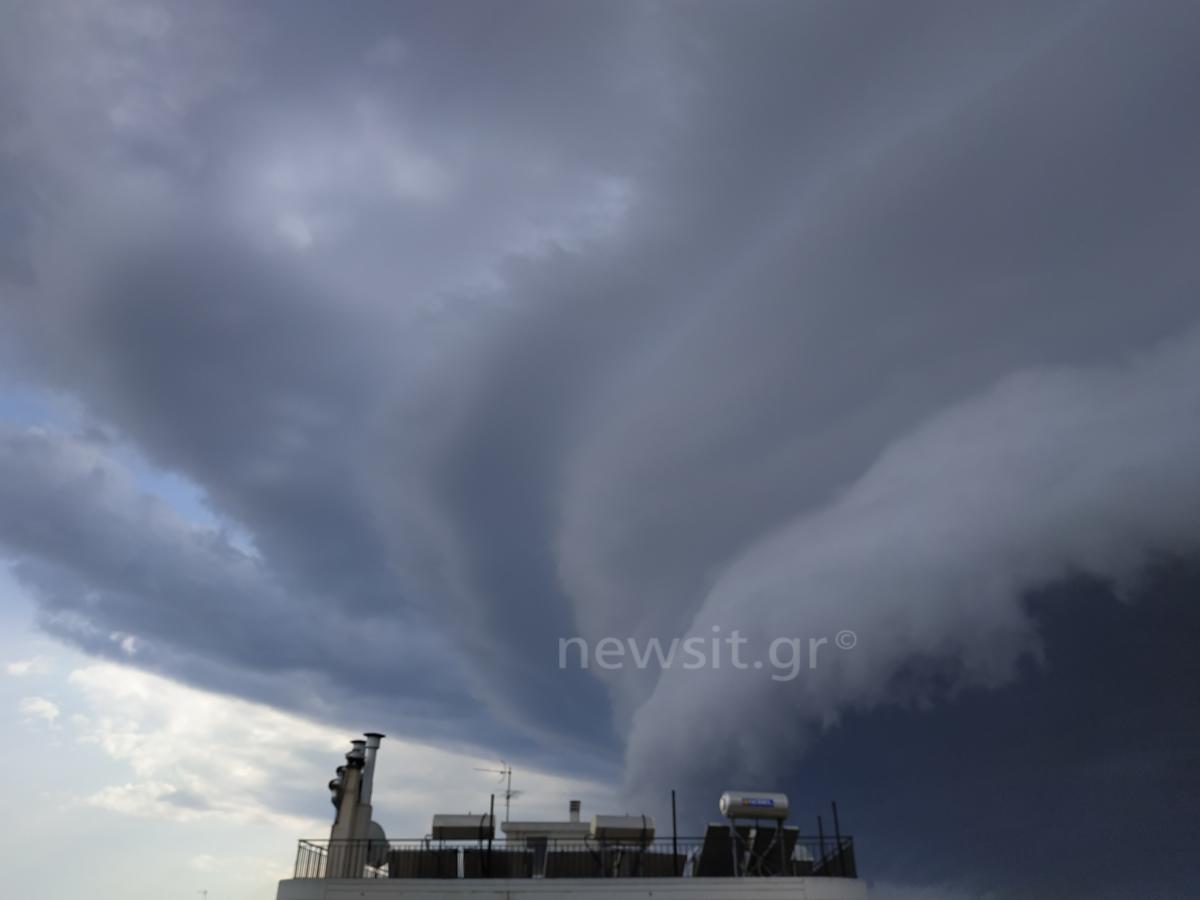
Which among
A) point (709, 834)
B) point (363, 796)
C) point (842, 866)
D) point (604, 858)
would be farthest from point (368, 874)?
point (842, 866)

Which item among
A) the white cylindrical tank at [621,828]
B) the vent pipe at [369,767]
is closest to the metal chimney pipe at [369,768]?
the vent pipe at [369,767]

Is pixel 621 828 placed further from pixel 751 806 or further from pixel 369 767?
pixel 369 767

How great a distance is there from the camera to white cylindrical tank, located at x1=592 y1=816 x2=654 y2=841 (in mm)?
28594

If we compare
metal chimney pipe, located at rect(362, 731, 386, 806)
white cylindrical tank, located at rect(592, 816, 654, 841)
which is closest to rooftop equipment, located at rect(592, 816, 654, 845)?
white cylindrical tank, located at rect(592, 816, 654, 841)

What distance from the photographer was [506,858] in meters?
28.9

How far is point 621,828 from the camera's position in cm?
2861

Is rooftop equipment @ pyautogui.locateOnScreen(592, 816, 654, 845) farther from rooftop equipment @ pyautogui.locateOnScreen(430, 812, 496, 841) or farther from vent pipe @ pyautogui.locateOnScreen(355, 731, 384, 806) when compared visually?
vent pipe @ pyautogui.locateOnScreen(355, 731, 384, 806)

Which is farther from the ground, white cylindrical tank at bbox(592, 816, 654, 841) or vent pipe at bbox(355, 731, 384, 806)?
vent pipe at bbox(355, 731, 384, 806)

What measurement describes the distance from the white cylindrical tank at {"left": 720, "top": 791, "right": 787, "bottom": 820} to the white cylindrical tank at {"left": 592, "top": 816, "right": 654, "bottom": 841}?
262 centimetres

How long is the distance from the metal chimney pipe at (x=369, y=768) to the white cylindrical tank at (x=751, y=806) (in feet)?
42.9

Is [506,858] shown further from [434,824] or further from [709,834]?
[709,834]

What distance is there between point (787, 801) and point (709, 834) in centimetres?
272

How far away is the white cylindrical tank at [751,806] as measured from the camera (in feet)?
92.2

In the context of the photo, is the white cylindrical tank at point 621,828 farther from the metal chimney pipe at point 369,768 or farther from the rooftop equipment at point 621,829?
the metal chimney pipe at point 369,768
